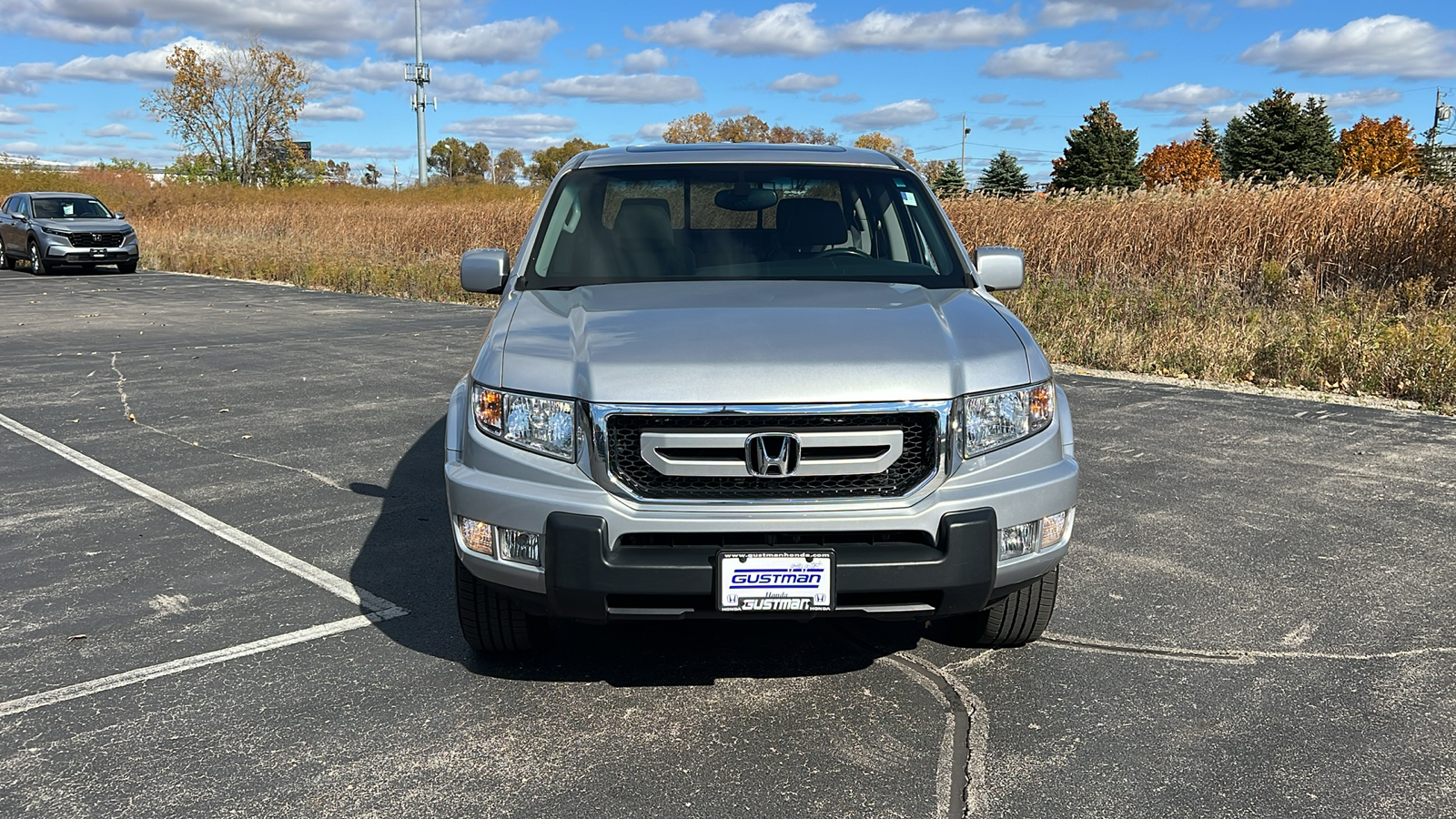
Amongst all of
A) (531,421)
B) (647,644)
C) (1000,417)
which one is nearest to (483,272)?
(531,421)

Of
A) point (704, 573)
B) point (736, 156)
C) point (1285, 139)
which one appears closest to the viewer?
point (704, 573)

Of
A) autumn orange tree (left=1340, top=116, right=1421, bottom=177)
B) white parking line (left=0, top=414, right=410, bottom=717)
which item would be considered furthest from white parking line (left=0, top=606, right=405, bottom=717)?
autumn orange tree (left=1340, top=116, right=1421, bottom=177)

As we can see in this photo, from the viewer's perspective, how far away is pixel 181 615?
440 cm

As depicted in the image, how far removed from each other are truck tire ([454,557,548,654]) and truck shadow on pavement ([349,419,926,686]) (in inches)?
3.8

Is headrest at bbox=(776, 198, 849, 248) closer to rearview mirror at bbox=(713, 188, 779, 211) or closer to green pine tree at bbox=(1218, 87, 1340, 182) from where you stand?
rearview mirror at bbox=(713, 188, 779, 211)

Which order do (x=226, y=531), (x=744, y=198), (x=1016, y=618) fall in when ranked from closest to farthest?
1. (x=1016, y=618)
2. (x=744, y=198)
3. (x=226, y=531)

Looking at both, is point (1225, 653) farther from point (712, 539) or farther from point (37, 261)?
point (37, 261)

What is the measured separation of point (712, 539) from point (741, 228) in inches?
73.5

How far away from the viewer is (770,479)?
10.5 feet

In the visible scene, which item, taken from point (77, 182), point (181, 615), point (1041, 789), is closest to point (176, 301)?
point (181, 615)

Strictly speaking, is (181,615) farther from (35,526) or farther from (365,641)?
(35,526)

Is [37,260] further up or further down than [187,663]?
further up

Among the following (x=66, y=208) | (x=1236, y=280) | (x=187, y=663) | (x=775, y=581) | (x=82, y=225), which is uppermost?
(x=66, y=208)

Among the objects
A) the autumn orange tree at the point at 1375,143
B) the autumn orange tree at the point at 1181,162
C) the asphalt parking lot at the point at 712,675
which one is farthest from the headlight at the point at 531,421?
the autumn orange tree at the point at 1181,162
